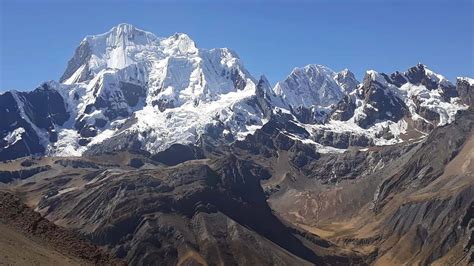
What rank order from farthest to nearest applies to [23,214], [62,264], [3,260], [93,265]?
[23,214] → [93,265] → [62,264] → [3,260]

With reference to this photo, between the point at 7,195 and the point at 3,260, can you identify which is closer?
the point at 3,260

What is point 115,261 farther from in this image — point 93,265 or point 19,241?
point 19,241

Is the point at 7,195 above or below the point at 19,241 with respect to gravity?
above

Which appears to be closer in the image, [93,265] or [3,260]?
[3,260]

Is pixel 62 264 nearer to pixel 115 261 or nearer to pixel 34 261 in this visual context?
pixel 34 261

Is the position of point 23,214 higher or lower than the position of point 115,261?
higher

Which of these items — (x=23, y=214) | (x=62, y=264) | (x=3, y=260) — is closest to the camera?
(x=3, y=260)

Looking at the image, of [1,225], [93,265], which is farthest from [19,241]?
[93,265]

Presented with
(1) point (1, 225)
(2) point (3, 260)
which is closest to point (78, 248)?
(1) point (1, 225)

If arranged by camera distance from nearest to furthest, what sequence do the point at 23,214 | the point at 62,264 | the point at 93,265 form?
1. the point at 62,264
2. the point at 93,265
3. the point at 23,214
